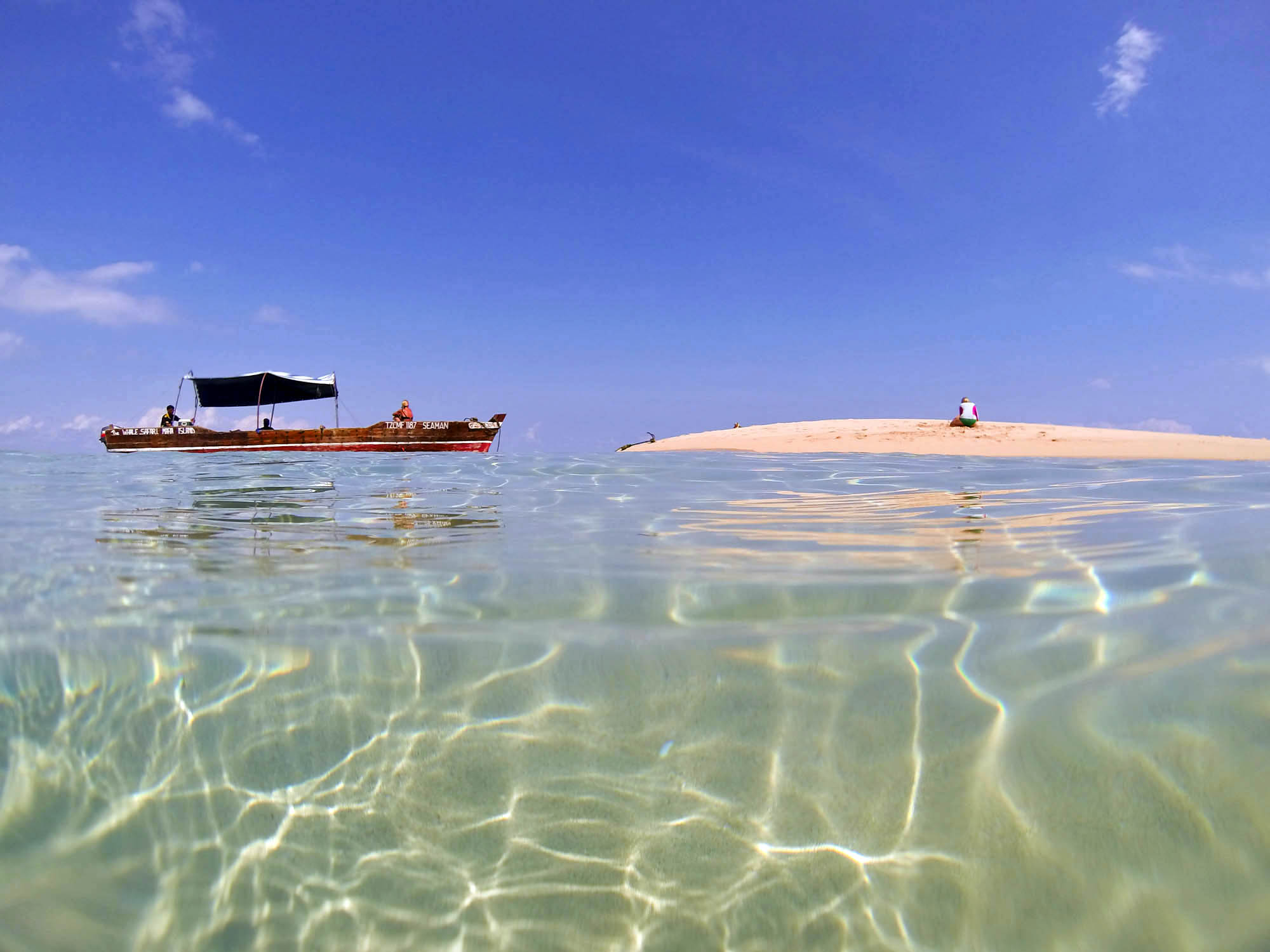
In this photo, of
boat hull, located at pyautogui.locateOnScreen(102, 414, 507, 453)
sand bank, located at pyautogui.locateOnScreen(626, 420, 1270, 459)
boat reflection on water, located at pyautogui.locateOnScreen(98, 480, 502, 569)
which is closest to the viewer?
boat reflection on water, located at pyautogui.locateOnScreen(98, 480, 502, 569)

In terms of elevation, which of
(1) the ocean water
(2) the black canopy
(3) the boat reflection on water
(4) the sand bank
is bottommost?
(1) the ocean water

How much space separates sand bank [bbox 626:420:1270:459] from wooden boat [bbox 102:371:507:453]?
6992mm

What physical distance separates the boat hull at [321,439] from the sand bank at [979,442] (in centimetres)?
675

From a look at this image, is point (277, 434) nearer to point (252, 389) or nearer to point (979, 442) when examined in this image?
point (252, 389)

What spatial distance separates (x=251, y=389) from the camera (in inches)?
1010

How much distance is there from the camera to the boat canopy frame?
25.4 m

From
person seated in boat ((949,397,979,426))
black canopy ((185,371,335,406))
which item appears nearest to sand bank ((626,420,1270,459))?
person seated in boat ((949,397,979,426))

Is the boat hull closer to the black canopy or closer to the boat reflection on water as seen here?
the black canopy

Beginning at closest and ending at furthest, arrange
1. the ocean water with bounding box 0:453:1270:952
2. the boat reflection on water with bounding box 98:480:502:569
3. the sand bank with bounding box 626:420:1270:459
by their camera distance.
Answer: the ocean water with bounding box 0:453:1270:952
the boat reflection on water with bounding box 98:480:502:569
the sand bank with bounding box 626:420:1270:459

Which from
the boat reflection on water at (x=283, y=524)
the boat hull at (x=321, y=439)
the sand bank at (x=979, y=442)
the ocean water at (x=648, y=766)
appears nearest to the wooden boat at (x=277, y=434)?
the boat hull at (x=321, y=439)

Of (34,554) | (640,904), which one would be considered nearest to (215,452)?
(34,554)

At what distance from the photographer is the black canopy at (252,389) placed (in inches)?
1000

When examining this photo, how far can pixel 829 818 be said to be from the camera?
143 centimetres

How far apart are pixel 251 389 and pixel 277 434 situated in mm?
3885
